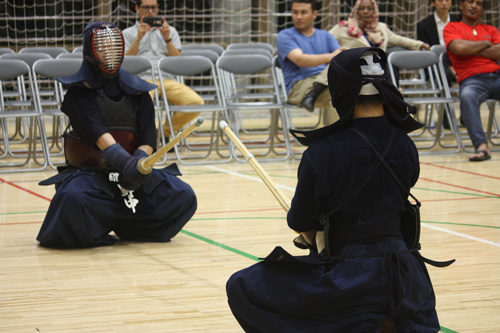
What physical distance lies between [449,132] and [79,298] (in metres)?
6.71

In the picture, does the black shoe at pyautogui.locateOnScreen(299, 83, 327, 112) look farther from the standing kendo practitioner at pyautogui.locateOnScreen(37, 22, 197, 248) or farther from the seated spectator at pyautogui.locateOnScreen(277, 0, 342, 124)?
the standing kendo practitioner at pyautogui.locateOnScreen(37, 22, 197, 248)

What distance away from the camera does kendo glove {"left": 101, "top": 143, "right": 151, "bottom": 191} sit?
10.8 ft

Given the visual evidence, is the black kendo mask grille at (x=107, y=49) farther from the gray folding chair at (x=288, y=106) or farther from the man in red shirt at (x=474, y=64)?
the man in red shirt at (x=474, y=64)

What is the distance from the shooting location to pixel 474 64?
6.65m

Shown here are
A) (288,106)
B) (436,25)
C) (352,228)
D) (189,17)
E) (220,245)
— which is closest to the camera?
(352,228)

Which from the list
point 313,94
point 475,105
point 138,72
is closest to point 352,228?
point 313,94

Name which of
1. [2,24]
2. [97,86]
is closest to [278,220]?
[97,86]

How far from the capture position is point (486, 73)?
6602 mm

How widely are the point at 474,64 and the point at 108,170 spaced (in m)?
4.40

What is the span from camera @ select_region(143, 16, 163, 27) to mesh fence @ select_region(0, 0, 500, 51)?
2678 mm

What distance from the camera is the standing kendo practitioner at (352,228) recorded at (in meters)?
1.88

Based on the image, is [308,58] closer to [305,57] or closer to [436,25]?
[305,57]

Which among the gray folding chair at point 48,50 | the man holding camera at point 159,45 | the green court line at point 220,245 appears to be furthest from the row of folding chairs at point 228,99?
the green court line at point 220,245

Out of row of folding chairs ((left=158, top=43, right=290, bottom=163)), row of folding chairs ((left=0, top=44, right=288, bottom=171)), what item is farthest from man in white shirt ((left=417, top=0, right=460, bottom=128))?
row of folding chairs ((left=0, top=44, right=288, bottom=171))
